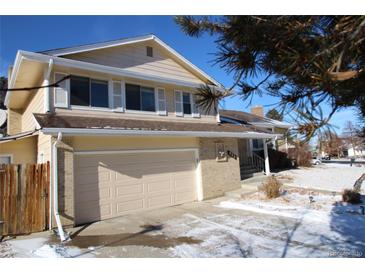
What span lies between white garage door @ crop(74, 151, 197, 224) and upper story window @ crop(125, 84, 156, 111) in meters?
2.20

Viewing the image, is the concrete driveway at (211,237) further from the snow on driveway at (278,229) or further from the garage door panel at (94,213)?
the garage door panel at (94,213)

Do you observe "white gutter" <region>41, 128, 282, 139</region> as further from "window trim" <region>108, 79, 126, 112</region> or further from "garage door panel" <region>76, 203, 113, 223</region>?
"garage door panel" <region>76, 203, 113, 223</region>

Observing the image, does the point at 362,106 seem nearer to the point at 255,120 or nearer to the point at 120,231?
the point at 120,231

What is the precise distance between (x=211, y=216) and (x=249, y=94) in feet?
23.2

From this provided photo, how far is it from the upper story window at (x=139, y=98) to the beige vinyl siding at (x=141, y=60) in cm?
91

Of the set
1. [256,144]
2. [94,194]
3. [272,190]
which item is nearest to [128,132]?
[94,194]

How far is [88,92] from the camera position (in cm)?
1029

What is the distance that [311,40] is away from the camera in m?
1.95

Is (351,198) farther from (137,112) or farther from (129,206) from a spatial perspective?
(137,112)

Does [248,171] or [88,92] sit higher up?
[88,92]

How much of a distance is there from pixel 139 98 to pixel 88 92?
2184 mm

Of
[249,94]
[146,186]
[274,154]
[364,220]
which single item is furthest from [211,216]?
[274,154]

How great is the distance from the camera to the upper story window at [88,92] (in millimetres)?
9930

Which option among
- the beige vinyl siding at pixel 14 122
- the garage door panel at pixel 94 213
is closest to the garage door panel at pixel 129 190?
the garage door panel at pixel 94 213
